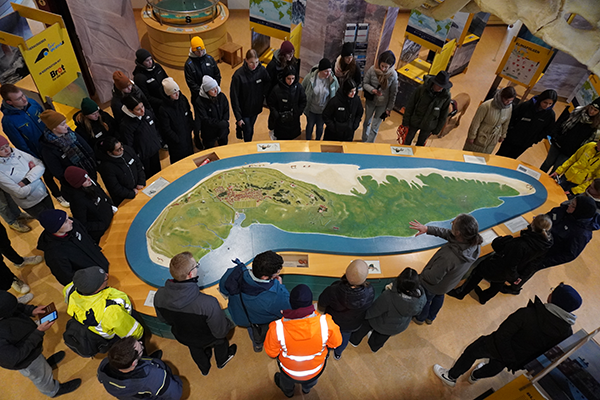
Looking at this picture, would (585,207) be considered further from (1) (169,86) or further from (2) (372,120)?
(1) (169,86)

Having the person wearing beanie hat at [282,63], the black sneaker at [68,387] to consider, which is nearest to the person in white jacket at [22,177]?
the black sneaker at [68,387]

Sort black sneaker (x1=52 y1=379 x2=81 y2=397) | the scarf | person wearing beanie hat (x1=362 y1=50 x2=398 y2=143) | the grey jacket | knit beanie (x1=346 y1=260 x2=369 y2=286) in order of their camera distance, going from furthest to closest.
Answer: person wearing beanie hat (x1=362 y1=50 x2=398 y2=143)
the scarf
black sneaker (x1=52 y1=379 x2=81 y2=397)
the grey jacket
knit beanie (x1=346 y1=260 x2=369 y2=286)

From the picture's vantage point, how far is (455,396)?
3391mm

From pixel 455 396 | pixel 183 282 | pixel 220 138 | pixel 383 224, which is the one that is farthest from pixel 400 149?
pixel 183 282

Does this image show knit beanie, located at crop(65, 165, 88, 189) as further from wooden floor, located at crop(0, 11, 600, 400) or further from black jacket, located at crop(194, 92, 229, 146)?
black jacket, located at crop(194, 92, 229, 146)

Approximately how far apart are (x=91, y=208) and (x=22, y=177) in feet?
3.04

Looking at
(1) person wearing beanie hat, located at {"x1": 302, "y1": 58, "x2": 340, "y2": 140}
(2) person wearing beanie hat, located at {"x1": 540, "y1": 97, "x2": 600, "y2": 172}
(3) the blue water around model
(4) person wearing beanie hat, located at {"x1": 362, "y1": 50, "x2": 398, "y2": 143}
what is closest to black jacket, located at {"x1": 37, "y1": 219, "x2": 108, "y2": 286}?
(3) the blue water around model

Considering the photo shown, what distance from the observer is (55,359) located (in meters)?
3.37

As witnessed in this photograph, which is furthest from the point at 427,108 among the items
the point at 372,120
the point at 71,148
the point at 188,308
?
the point at 71,148

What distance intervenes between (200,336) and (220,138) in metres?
2.73

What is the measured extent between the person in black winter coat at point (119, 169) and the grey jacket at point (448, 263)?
2.91 metres

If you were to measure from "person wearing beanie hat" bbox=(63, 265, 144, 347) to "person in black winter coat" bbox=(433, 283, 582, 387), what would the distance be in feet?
9.42

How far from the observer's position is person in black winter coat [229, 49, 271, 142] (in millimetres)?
4504

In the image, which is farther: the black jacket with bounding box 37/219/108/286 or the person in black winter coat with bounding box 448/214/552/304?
the person in black winter coat with bounding box 448/214/552/304
